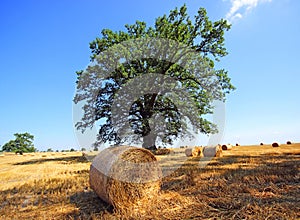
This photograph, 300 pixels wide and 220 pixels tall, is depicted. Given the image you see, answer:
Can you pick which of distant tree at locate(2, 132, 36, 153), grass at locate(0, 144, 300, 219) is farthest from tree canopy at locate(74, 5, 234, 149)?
distant tree at locate(2, 132, 36, 153)

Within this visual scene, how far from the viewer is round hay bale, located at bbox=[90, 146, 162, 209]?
4270 mm

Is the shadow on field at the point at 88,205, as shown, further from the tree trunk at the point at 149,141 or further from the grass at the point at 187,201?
the tree trunk at the point at 149,141

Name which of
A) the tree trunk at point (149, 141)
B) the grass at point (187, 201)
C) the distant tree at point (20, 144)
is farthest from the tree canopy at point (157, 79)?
the distant tree at point (20, 144)

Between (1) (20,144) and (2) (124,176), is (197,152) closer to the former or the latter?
(2) (124,176)

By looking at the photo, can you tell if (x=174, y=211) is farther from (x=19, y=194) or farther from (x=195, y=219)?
(x=19, y=194)

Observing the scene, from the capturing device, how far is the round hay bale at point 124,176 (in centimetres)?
427

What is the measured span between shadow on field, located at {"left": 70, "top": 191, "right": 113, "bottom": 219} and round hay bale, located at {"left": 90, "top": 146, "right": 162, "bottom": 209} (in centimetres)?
13

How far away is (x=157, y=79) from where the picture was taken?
17.5 meters

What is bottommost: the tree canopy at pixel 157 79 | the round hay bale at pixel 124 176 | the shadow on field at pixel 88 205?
the shadow on field at pixel 88 205

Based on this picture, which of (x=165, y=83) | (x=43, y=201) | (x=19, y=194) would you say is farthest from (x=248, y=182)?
(x=165, y=83)

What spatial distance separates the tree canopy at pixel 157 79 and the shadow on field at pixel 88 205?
38.3ft

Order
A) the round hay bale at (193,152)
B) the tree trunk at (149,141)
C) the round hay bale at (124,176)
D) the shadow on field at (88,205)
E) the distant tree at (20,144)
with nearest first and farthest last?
the shadow on field at (88,205) < the round hay bale at (124,176) < the round hay bale at (193,152) < the tree trunk at (149,141) < the distant tree at (20,144)

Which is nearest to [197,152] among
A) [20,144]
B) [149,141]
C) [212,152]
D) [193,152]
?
[193,152]

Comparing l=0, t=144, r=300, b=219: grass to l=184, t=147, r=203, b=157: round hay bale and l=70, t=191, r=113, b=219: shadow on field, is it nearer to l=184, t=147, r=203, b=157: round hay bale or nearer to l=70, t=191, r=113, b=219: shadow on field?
l=70, t=191, r=113, b=219: shadow on field
